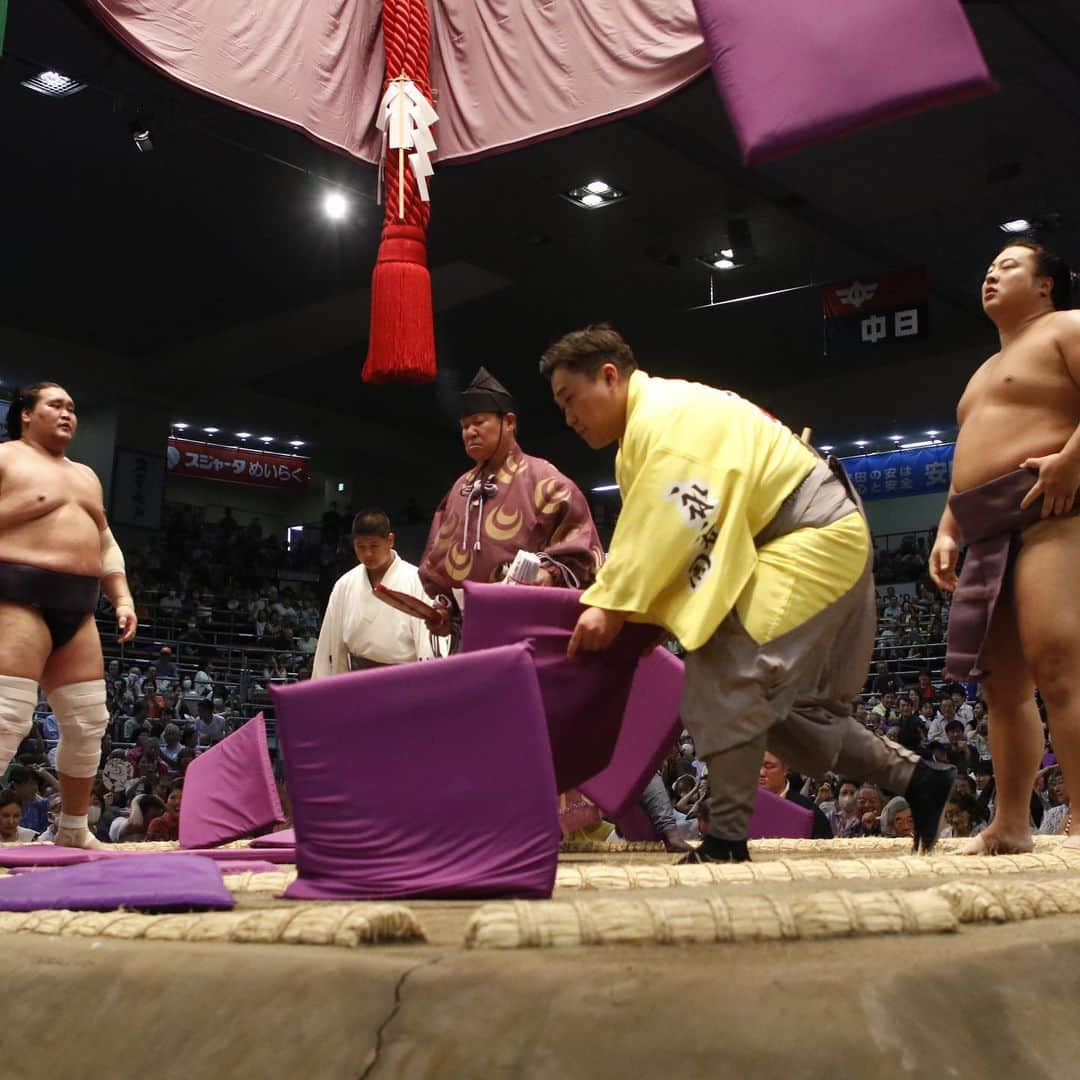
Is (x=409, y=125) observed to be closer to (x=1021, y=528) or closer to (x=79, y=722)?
(x=79, y=722)

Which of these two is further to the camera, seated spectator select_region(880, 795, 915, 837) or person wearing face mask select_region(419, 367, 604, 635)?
seated spectator select_region(880, 795, 915, 837)

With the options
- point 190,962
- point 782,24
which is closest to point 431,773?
point 190,962

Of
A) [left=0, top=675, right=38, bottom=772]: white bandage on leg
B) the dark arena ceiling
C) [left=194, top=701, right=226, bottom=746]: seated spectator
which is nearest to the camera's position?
[left=0, top=675, right=38, bottom=772]: white bandage on leg

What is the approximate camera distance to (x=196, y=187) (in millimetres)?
8016

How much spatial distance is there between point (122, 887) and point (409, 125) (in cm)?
220

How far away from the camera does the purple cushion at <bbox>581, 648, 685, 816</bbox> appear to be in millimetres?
2498

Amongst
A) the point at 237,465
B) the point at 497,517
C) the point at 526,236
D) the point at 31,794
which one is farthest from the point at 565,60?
the point at 237,465

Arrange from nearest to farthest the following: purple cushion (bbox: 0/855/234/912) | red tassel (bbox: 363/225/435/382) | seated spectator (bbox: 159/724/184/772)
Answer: purple cushion (bbox: 0/855/234/912) → red tassel (bbox: 363/225/435/382) → seated spectator (bbox: 159/724/184/772)

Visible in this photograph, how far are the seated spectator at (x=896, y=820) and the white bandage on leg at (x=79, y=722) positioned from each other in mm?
2580

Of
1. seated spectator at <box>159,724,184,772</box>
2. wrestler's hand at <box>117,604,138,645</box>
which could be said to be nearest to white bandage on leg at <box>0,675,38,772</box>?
wrestler's hand at <box>117,604,138,645</box>

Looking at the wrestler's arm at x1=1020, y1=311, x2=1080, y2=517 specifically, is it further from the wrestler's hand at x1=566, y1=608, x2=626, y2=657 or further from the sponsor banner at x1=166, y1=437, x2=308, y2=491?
the sponsor banner at x1=166, y1=437, x2=308, y2=491

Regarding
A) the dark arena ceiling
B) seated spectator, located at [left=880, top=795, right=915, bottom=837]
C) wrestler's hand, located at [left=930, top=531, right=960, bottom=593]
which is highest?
the dark arena ceiling

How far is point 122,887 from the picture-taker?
55.1 inches

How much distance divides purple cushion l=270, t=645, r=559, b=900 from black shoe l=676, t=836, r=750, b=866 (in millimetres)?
484
